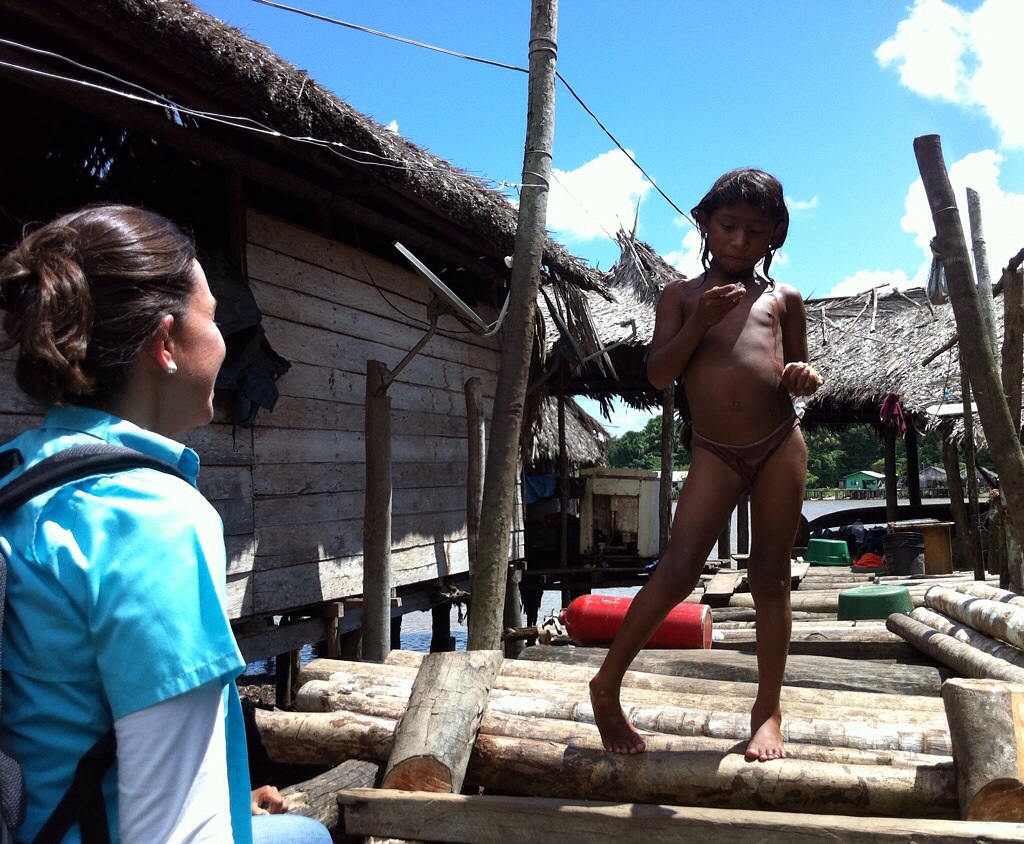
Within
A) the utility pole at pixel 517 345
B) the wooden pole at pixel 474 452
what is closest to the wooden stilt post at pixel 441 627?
the wooden pole at pixel 474 452

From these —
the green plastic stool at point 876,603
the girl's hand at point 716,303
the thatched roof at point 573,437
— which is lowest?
the green plastic stool at point 876,603

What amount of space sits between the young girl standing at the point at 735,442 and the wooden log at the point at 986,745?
18.2 inches

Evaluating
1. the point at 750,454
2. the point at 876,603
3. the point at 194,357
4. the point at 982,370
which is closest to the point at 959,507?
the point at 876,603

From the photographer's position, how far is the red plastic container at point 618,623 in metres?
4.58

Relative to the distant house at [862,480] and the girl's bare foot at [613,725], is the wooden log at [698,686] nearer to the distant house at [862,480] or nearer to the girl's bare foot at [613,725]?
the girl's bare foot at [613,725]

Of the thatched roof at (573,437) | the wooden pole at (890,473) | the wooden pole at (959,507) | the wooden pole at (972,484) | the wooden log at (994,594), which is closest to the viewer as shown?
the wooden log at (994,594)

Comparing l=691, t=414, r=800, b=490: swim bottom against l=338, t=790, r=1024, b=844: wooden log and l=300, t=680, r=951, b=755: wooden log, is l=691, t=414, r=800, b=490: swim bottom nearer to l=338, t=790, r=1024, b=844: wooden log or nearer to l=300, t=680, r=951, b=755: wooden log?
l=300, t=680, r=951, b=755: wooden log

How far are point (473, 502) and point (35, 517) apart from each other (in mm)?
6969

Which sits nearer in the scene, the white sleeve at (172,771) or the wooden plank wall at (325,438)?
the white sleeve at (172,771)

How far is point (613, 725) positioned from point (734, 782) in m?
0.37

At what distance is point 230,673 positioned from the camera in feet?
3.34

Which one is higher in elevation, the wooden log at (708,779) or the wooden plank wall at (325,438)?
the wooden plank wall at (325,438)

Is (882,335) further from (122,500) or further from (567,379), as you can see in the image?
(122,500)

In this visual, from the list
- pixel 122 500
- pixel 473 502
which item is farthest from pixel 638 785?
pixel 473 502
